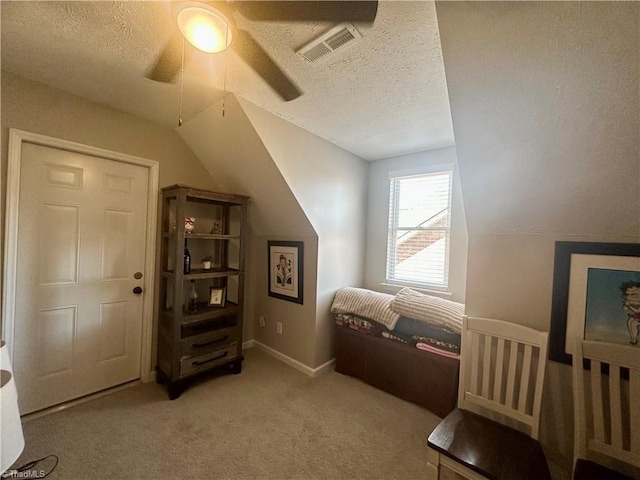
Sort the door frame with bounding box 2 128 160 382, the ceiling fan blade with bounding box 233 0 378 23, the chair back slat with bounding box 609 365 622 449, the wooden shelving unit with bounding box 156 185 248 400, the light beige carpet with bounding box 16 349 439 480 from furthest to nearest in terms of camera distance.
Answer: the wooden shelving unit with bounding box 156 185 248 400 < the door frame with bounding box 2 128 160 382 < the light beige carpet with bounding box 16 349 439 480 < the chair back slat with bounding box 609 365 622 449 < the ceiling fan blade with bounding box 233 0 378 23

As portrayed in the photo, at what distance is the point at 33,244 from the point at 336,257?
2.48 metres

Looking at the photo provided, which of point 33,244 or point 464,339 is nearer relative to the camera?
point 464,339

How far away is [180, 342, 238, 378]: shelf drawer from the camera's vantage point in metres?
2.24

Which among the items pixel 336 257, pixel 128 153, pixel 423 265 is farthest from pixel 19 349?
pixel 423 265

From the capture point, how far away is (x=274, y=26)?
4.05 ft

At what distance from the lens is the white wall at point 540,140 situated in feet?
3.13

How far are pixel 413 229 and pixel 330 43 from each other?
6.94 feet

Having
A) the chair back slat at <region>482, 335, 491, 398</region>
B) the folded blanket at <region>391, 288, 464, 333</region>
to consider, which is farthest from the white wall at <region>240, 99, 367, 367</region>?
the chair back slat at <region>482, 335, 491, 398</region>

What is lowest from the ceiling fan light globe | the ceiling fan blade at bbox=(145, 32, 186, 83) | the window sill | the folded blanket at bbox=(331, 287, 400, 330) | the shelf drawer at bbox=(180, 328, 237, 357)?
the shelf drawer at bbox=(180, 328, 237, 357)

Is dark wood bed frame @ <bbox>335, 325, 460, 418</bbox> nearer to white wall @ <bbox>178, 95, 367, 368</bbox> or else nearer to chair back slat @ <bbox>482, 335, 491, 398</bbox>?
white wall @ <bbox>178, 95, 367, 368</bbox>

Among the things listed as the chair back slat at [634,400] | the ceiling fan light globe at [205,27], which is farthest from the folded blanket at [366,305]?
the ceiling fan light globe at [205,27]

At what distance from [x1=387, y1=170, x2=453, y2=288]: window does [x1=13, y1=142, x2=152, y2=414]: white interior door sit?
261 cm

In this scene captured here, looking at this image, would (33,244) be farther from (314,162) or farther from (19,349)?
(314,162)

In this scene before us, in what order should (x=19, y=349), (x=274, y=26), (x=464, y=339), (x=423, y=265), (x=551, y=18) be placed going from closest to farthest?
1. (x=551, y=18)
2. (x=274, y=26)
3. (x=464, y=339)
4. (x=19, y=349)
5. (x=423, y=265)
